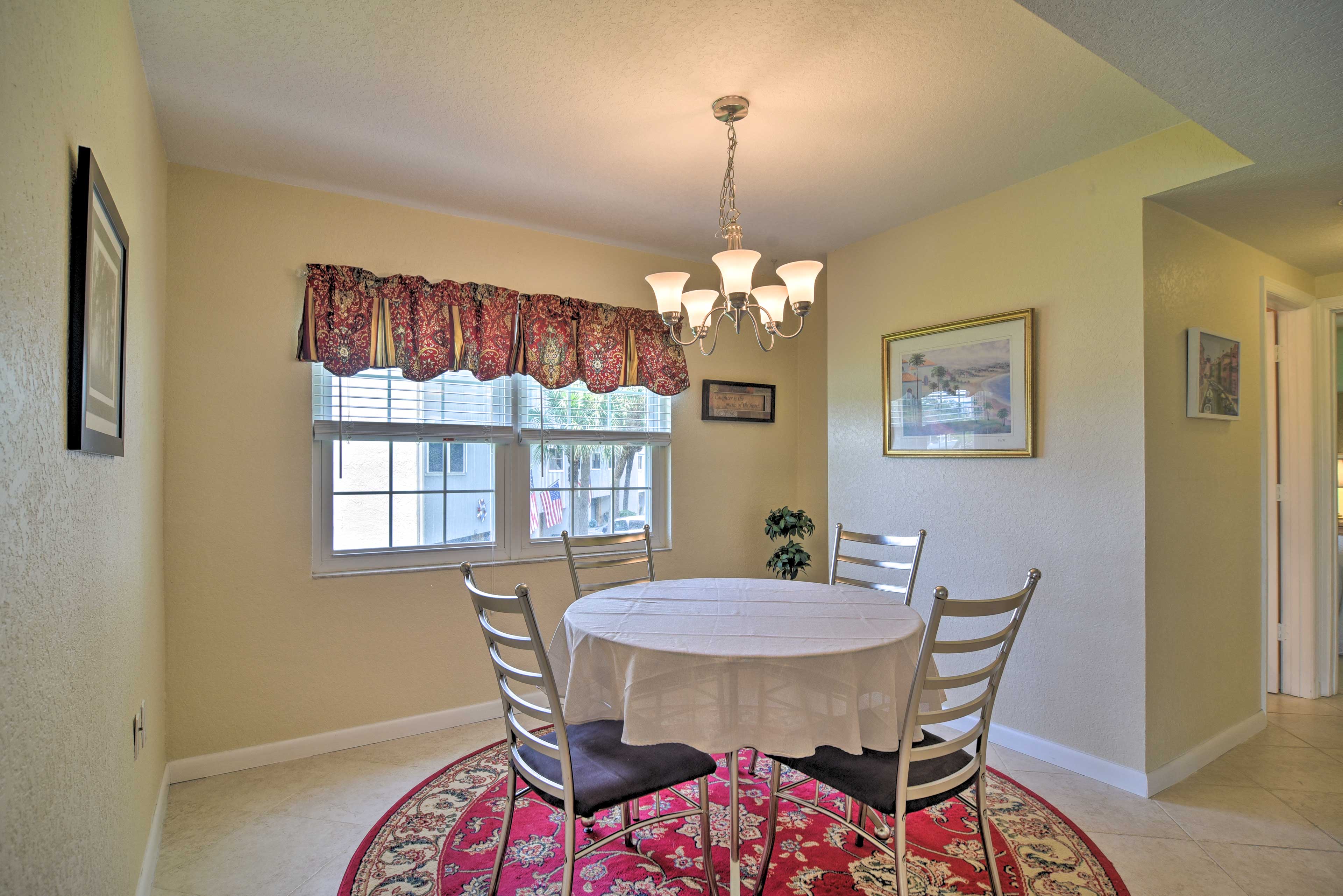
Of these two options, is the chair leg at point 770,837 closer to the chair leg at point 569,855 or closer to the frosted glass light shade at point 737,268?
the chair leg at point 569,855

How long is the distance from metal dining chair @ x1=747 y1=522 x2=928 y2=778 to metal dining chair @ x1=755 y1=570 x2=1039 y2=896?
670 millimetres

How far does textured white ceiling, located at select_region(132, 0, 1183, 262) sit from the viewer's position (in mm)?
1854

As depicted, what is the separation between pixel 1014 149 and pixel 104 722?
333cm

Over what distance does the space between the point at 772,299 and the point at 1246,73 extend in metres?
1.37

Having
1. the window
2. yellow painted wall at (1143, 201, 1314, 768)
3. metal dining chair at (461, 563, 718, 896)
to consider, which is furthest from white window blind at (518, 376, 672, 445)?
yellow painted wall at (1143, 201, 1314, 768)

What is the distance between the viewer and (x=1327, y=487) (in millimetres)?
3580

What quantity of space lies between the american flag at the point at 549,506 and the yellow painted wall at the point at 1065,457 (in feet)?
5.81

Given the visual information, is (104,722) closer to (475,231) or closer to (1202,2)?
(475,231)

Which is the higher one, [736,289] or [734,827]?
[736,289]

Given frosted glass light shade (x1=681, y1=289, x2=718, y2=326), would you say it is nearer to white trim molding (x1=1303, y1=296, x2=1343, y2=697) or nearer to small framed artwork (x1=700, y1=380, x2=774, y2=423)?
small framed artwork (x1=700, y1=380, x2=774, y2=423)

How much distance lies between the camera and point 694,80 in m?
2.12

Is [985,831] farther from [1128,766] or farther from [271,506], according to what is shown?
[271,506]

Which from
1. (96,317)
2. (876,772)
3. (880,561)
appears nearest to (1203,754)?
(880,561)

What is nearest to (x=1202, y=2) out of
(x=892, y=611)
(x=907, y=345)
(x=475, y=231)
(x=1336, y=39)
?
(x=1336, y=39)
